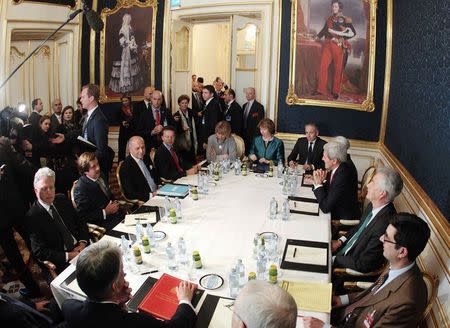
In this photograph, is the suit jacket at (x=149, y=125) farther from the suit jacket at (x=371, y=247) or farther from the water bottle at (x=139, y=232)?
the suit jacket at (x=371, y=247)

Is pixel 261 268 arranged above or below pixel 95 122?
below

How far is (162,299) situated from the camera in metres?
2.34

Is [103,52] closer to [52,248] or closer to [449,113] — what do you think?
[52,248]

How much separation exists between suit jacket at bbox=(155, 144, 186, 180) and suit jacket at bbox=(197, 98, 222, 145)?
7.72ft

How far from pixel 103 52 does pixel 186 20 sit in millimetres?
1829

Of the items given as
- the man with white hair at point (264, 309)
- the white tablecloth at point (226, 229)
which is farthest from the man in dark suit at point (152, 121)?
the man with white hair at point (264, 309)

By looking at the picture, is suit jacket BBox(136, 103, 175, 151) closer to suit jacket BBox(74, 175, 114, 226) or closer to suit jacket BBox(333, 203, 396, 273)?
suit jacket BBox(74, 175, 114, 226)

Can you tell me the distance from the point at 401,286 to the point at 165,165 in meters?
3.42

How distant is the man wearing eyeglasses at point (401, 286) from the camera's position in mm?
2207

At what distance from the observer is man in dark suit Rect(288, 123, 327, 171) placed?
5754mm

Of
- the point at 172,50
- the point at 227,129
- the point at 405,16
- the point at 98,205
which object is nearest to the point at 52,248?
the point at 98,205

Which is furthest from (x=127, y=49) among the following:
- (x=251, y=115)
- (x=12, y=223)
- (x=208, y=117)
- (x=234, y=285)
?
(x=234, y=285)

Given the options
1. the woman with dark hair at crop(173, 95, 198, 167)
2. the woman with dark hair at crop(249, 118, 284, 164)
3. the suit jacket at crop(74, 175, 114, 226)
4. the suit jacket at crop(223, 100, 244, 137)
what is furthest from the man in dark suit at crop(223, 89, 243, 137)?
the suit jacket at crop(74, 175, 114, 226)

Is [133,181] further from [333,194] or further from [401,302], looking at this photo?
[401,302]
